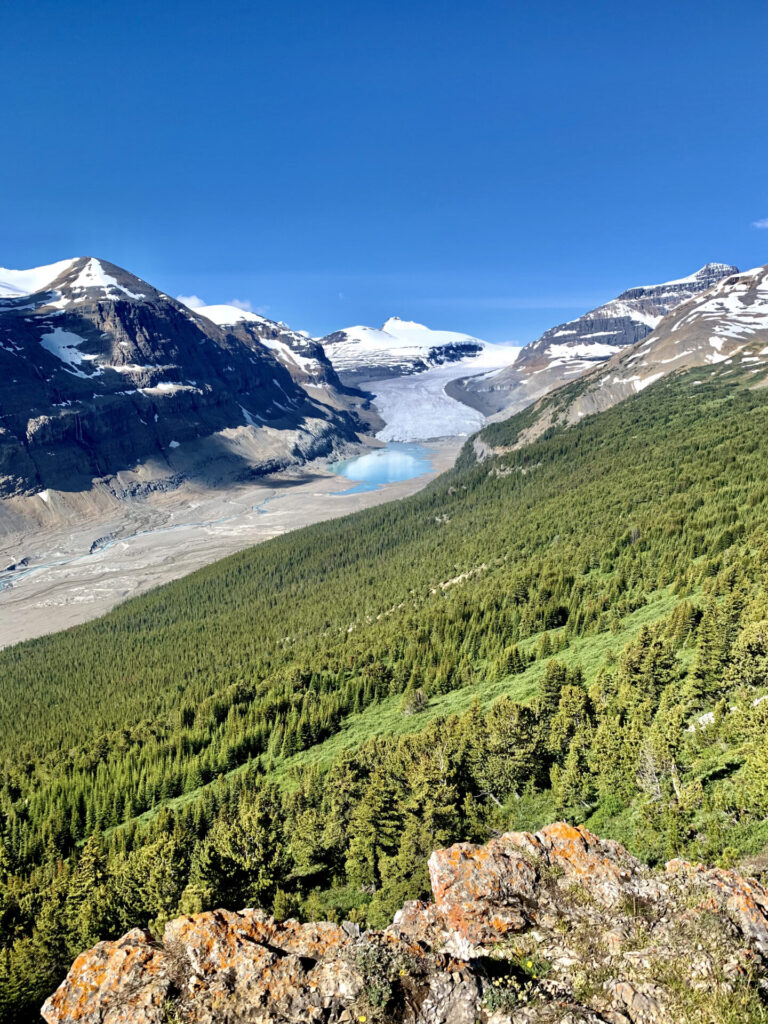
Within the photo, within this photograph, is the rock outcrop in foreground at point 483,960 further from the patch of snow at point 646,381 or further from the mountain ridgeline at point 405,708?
the patch of snow at point 646,381

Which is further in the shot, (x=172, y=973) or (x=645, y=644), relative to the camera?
(x=645, y=644)

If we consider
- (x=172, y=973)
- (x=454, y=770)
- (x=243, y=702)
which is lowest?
(x=243, y=702)

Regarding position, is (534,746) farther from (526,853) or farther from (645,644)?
(526,853)

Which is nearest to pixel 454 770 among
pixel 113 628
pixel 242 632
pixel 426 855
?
pixel 426 855

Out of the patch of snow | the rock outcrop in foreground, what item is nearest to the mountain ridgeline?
the rock outcrop in foreground

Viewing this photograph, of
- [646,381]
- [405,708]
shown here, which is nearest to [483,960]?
[405,708]

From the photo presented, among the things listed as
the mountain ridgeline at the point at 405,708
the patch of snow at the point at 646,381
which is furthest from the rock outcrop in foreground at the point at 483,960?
the patch of snow at the point at 646,381
